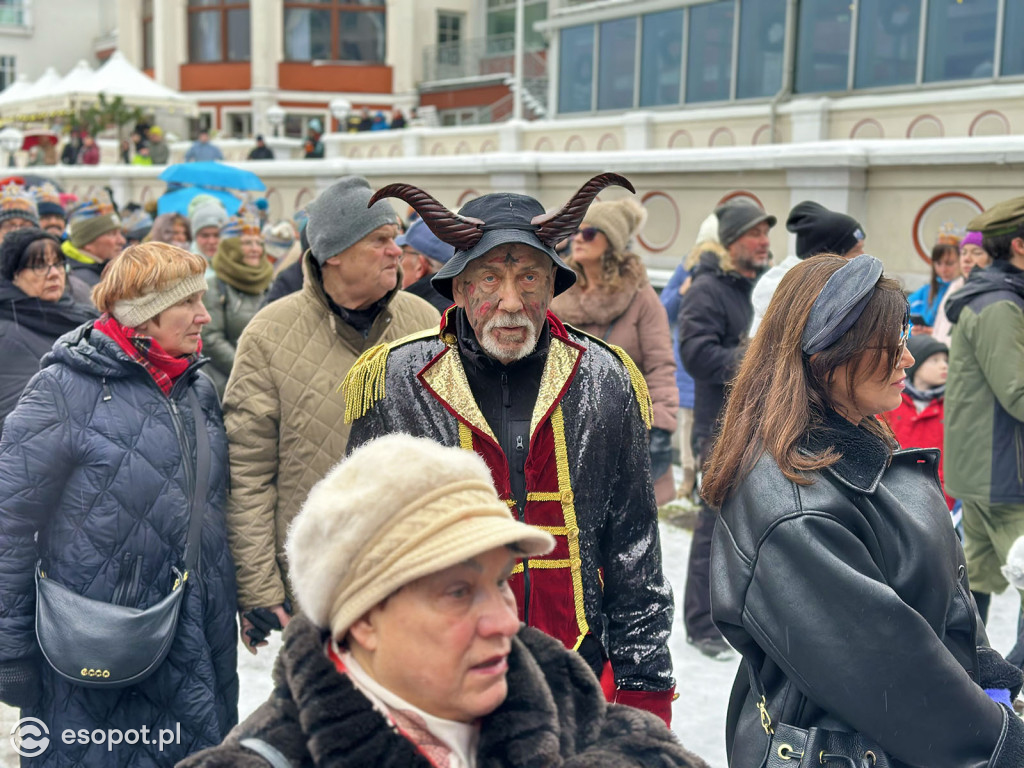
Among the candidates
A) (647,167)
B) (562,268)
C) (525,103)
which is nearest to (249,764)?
(562,268)

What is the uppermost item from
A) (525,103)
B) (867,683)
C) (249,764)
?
(525,103)

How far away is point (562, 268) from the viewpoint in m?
2.87

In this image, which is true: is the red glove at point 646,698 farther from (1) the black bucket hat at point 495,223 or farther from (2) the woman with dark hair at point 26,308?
(2) the woman with dark hair at point 26,308

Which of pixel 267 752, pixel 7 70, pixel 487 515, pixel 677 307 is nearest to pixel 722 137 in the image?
pixel 677 307

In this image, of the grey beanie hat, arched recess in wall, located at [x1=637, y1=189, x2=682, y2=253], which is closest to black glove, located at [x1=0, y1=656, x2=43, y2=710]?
the grey beanie hat

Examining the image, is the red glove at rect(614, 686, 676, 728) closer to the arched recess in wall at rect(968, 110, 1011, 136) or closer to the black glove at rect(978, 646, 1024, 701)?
the black glove at rect(978, 646, 1024, 701)

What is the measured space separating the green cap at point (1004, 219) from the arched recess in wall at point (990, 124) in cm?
978

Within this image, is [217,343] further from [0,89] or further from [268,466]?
[0,89]

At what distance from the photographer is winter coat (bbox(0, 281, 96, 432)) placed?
4.96 meters

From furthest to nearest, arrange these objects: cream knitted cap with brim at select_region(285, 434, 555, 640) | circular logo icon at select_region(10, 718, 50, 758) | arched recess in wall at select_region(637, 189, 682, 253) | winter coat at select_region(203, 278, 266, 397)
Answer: arched recess in wall at select_region(637, 189, 682, 253) < winter coat at select_region(203, 278, 266, 397) < circular logo icon at select_region(10, 718, 50, 758) < cream knitted cap with brim at select_region(285, 434, 555, 640)

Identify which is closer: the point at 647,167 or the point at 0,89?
the point at 647,167

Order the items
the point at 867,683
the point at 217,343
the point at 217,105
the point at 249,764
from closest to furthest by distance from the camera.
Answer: the point at 249,764 < the point at 867,683 < the point at 217,343 < the point at 217,105

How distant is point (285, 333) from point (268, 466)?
1.39 ft

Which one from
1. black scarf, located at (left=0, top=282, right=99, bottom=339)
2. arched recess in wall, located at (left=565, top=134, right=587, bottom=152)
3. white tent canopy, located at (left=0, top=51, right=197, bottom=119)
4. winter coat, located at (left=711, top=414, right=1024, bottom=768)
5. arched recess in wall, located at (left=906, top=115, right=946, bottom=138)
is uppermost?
white tent canopy, located at (left=0, top=51, right=197, bottom=119)
